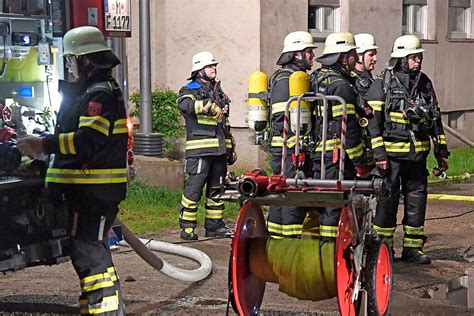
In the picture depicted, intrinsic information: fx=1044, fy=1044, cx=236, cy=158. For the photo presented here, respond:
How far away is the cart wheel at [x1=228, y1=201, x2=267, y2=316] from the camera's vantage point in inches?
235

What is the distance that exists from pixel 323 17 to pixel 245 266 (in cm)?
969

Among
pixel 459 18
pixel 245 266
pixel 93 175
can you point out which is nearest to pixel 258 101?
pixel 245 266

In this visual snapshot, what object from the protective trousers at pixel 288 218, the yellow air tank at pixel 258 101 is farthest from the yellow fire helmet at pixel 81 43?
the yellow air tank at pixel 258 101

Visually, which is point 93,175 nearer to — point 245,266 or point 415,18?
point 245,266

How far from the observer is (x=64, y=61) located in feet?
23.0

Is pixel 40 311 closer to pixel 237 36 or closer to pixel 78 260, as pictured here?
pixel 78 260

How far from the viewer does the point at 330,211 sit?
7281 millimetres

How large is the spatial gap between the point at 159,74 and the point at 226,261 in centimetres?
671

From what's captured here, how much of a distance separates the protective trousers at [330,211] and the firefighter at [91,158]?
1343mm

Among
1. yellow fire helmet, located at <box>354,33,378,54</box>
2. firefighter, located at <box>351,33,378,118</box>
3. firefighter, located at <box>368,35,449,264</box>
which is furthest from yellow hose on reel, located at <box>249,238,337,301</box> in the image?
yellow fire helmet, located at <box>354,33,378,54</box>

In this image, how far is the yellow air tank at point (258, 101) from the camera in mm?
8508

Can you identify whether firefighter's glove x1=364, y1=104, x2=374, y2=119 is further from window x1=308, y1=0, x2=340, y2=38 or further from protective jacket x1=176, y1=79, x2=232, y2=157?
window x1=308, y1=0, x2=340, y2=38

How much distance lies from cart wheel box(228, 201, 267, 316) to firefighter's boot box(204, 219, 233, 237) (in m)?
3.47

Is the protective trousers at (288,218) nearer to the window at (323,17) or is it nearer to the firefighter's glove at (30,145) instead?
the firefighter's glove at (30,145)
